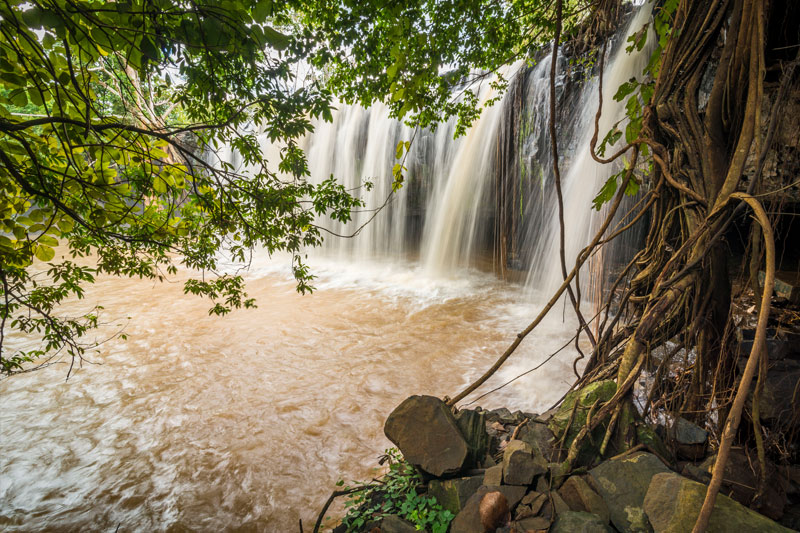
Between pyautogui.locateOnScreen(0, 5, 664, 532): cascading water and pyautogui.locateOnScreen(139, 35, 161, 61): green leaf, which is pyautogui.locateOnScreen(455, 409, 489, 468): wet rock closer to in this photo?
pyautogui.locateOnScreen(0, 5, 664, 532): cascading water

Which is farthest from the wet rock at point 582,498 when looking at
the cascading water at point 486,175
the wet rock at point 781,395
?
the cascading water at point 486,175

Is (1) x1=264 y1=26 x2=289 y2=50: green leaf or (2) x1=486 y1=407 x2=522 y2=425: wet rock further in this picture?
(2) x1=486 y1=407 x2=522 y2=425: wet rock

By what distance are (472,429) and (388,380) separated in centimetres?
239

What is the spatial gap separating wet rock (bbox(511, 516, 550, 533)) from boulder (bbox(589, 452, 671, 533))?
27 centimetres

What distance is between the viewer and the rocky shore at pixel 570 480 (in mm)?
1371

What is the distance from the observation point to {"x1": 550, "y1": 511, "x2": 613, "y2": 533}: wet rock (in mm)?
1429

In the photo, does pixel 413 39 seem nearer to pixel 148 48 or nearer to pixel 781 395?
A: pixel 148 48

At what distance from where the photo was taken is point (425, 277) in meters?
8.89

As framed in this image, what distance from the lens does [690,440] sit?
5.99ft

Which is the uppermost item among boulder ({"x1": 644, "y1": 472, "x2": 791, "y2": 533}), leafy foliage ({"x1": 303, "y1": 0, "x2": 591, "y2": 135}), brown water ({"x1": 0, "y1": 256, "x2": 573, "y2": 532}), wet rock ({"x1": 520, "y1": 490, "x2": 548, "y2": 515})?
leafy foliage ({"x1": 303, "y1": 0, "x2": 591, "y2": 135})

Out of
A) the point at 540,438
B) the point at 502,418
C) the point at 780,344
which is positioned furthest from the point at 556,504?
the point at 780,344

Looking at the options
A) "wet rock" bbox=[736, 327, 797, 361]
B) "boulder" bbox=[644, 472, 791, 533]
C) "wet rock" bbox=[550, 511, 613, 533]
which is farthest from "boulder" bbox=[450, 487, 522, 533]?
"wet rock" bbox=[736, 327, 797, 361]

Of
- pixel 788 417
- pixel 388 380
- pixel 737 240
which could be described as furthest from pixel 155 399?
pixel 737 240

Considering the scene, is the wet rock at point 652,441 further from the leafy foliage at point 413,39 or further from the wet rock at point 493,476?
the leafy foliage at point 413,39
